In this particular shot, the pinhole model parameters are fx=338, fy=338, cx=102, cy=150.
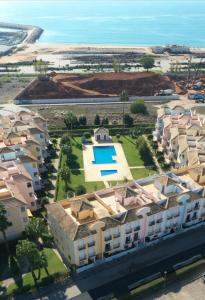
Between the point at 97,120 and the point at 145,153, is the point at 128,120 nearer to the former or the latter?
the point at 97,120

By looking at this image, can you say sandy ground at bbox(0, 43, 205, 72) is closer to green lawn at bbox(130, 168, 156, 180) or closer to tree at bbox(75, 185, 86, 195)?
green lawn at bbox(130, 168, 156, 180)

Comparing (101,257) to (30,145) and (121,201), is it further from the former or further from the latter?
(30,145)

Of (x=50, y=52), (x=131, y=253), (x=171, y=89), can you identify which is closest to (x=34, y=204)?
(x=131, y=253)

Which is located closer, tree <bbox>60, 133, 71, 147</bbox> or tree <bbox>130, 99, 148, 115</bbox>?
tree <bbox>60, 133, 71, 147</bbox>

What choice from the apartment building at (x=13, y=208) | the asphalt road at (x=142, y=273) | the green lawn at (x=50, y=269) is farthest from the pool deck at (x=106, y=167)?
the asphalt road at (x=142, y=273)

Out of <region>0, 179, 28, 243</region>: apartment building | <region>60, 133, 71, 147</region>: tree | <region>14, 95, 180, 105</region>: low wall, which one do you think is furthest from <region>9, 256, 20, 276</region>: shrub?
<region>14, 95, 180, 105</region>: low wall

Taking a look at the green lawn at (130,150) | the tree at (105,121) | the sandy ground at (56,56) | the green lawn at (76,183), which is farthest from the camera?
the sandy ground at (56,56)

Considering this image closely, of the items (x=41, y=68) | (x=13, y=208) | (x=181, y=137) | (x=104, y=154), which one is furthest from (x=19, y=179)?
(x=41, y=68)

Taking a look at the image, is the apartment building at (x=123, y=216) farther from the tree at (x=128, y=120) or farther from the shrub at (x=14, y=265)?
the tree at (x=128, y=120)
